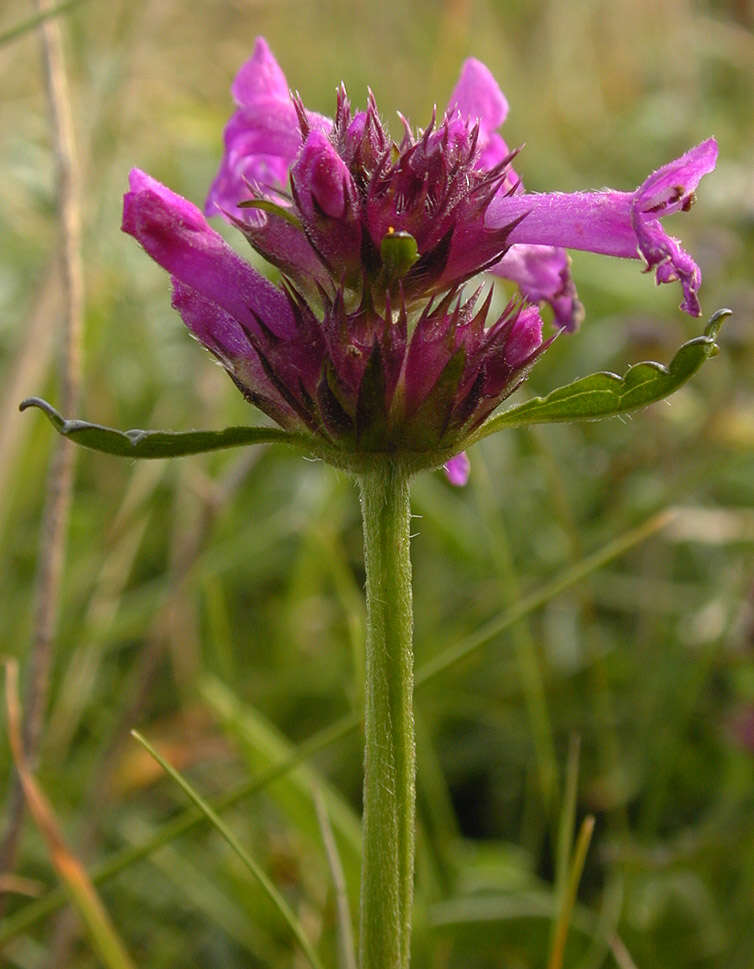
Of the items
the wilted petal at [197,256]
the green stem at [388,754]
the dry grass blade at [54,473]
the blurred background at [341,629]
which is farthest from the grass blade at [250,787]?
the wilted petal at [197,256]

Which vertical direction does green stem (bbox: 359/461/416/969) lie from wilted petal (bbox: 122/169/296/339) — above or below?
below

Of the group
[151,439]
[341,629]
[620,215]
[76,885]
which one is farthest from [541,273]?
[341,629]

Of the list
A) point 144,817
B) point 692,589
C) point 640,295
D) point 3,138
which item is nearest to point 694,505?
point 692,589

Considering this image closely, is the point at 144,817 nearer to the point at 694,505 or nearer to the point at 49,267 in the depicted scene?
the point at 49,267

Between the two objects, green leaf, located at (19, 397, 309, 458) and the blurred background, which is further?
the blurred background

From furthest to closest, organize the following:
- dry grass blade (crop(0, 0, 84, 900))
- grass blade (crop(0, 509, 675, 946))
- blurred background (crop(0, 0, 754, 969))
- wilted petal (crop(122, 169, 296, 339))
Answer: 1. blurred background (crop(0, 0, 754, 969))
2. dry grass blade (crop(0, 0, 84, 900))
3. grass blade (crop(0, 509, 675, 946))
4. wilted petal (crop(122, 169, 296, 339))

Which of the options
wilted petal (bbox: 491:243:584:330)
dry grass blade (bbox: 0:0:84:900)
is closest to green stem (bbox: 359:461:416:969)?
wilted petal (bbox: 491:243:584:330)

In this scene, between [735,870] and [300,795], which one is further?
[735,870]

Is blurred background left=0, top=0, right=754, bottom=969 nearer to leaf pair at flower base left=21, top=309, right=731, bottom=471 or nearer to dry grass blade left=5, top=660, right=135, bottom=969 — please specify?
dry grass blade left=5, top=660, right=135, bottom=969
